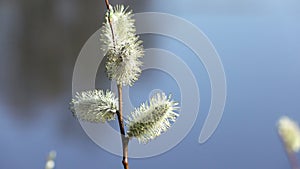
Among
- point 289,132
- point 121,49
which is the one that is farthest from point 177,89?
point 289,132

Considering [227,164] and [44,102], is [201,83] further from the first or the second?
[44,102]

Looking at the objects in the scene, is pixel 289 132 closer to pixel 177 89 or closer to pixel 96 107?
pixel 96 107

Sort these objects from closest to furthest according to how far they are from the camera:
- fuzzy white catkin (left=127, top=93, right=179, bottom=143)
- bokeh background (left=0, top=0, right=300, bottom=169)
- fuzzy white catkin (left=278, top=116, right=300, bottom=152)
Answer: fuzzy white catkin (left=278, top=116, right=300, bottom=152) → fuzzy white catkin (left=127, top=93, right=179, bottom=143) → bokeh background (left=0, top=0, right=300, bottom=169)

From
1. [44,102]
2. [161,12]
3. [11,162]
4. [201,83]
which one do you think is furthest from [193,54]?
[11,162]

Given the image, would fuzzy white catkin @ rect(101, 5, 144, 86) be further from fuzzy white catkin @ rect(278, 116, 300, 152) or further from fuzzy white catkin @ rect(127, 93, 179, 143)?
fuzzy white catkin @ rect(278, 116, 300, 152)

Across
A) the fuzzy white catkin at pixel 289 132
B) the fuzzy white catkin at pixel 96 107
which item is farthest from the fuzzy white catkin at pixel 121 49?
the fuzzy white catkin at pixel 289 132

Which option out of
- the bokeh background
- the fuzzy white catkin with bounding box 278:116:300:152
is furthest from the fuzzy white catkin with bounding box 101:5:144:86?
the bokeh background
